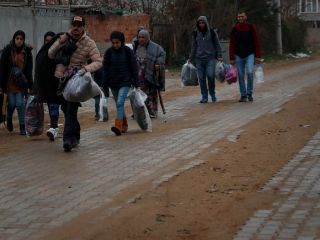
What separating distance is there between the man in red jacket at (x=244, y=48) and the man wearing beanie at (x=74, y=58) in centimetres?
632

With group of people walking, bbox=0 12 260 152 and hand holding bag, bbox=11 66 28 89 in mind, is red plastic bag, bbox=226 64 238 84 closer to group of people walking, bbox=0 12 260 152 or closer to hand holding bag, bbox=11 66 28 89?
group of people walking, bbox=0 12 260 152

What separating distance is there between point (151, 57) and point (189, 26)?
761 inches

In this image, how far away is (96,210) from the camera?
23.4ft

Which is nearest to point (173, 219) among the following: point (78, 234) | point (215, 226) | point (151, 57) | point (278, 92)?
point (215, 226)

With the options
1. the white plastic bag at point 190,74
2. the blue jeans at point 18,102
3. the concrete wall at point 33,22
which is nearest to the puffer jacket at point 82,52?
the blue jeans at point 18,102

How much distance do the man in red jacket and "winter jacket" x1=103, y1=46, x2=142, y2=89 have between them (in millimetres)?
4655

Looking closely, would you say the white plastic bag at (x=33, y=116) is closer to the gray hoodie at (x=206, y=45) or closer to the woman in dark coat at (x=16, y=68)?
the woman in dark coat at (x=16, y=68)

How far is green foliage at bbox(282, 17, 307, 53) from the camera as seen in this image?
48.4 metres

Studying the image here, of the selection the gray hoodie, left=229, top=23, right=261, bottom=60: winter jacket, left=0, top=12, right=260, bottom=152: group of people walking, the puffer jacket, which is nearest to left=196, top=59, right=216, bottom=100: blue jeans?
left=0, top=12, right=260, bottom=152: group of people walking

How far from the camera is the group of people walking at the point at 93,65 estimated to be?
10453 millimetres

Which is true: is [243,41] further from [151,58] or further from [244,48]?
[151,58]

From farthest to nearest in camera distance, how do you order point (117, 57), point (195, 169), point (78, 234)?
point (117, 57) < point (195, 169) < point (78, 234)

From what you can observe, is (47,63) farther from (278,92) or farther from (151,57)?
(278,92)

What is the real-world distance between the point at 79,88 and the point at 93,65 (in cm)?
44
